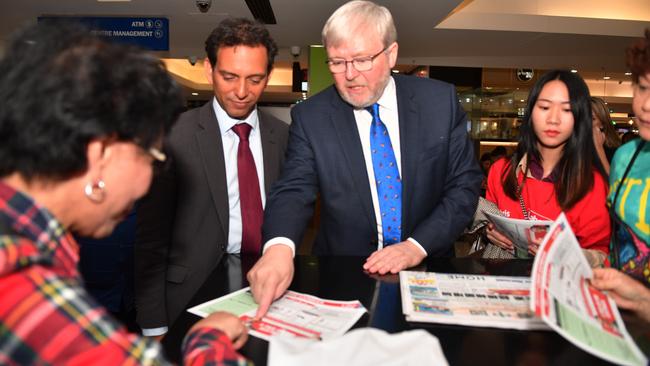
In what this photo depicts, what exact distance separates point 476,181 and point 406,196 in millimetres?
294

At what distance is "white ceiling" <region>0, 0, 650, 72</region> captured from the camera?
7324mm

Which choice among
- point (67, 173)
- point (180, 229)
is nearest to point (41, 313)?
point (67, 173)

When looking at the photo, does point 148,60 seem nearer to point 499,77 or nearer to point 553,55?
point 553,55

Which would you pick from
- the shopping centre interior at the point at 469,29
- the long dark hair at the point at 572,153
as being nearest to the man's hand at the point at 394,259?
the long dark hair at the point at 572,153

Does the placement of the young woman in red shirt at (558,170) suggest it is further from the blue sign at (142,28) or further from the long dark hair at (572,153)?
the blue sign at (142,28)

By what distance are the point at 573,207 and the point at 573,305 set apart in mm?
1171

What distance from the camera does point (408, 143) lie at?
194 cm

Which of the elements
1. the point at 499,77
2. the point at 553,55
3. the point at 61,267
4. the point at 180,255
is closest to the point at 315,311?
the point at 61,267

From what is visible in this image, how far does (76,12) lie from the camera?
768cm

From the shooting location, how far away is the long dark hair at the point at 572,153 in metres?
2.09

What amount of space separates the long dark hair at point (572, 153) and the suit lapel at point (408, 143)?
60cm

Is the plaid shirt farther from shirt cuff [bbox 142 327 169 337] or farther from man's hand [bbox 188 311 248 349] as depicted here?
shirt cuff [bbox 142 327 169 337]

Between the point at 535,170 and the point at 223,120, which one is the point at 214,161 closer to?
the point at 223,120

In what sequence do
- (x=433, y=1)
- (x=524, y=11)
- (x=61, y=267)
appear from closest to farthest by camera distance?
(x=61, y=267) → (x=433, y=1) → (x=524, y=11)
